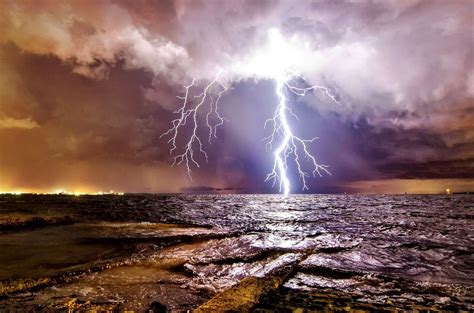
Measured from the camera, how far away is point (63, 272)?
25.8 feet

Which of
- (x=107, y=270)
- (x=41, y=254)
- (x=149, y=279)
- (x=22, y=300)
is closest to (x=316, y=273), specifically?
(x=149, y=279)

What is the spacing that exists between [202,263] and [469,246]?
39.5 ft

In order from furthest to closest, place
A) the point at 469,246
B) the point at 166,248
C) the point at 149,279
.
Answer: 1. the point at 469,246
2. the point at 166,248
3. the point at 149,279

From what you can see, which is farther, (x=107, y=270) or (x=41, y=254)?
(x=41, y=254)

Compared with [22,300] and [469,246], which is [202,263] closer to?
[22,300]

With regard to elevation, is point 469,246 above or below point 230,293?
below

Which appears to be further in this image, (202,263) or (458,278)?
(202,263)

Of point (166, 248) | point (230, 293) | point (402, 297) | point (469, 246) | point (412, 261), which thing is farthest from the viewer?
point (469, 246)

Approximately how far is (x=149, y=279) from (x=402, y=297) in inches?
222

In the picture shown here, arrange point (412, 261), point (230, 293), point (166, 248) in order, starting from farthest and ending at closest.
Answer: point (166, 248) < point (412, 261) < point (230, 293)

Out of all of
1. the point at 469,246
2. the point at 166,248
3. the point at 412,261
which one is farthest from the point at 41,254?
the point at 469,246

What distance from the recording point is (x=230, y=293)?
17.3 feet

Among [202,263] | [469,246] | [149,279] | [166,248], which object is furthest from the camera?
[469,246]

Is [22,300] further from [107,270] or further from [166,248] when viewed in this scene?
[166,248]
